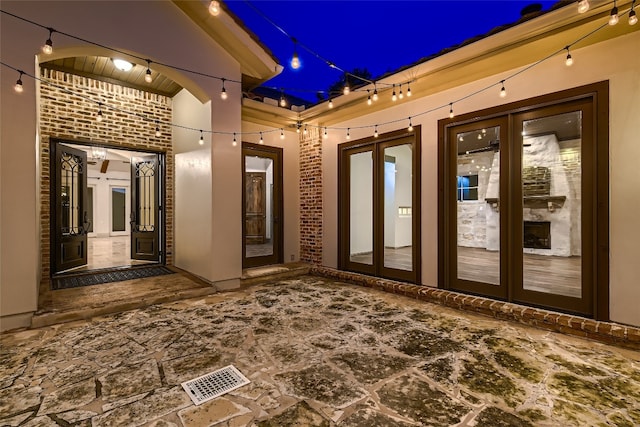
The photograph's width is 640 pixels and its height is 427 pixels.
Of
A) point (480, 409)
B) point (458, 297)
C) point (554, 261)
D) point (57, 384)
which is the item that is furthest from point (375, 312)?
point (554, 261)

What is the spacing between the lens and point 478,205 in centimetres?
745

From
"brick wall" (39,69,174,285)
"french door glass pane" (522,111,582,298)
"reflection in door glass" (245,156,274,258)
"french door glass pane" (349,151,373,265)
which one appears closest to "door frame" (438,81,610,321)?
"french door glass pane" (522,111,582,298)

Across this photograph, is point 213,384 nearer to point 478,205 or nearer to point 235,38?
point 235,38

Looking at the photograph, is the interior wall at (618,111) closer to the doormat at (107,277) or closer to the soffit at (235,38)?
the soffit at (235,38)

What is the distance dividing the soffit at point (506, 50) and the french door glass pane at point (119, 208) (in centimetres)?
1236

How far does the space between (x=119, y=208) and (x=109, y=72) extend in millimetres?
10059

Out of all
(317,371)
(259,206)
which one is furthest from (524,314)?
(259,206)

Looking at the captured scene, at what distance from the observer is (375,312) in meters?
3.81

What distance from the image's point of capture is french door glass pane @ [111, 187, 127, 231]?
13172 mm

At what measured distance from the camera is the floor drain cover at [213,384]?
2062mm

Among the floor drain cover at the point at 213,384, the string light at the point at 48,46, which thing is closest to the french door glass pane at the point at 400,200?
the floor drain cover at the point at 213,384

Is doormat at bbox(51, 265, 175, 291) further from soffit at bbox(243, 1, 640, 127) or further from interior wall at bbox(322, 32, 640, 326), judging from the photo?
interior wall at bbox(322, 32, 640, 326)

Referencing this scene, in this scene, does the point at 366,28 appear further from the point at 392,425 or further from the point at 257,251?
the point at 392,425

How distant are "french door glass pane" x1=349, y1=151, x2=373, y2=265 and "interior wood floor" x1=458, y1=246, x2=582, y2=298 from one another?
1785mm
